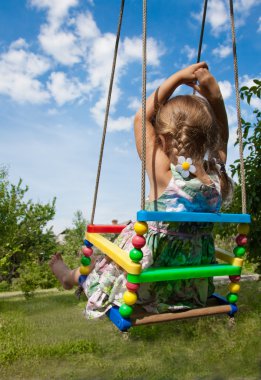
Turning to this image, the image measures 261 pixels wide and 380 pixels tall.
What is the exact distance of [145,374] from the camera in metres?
5.34

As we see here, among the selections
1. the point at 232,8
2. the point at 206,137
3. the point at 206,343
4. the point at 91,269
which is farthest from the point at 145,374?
the point at 232,8

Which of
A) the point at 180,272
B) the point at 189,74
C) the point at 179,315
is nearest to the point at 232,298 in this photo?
the point at 179,315

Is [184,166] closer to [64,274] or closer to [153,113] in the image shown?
[153,113]

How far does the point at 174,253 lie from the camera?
7.02ft

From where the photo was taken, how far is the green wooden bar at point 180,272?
1858 mm

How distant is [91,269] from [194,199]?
939mm

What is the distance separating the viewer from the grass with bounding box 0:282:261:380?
5359 mm

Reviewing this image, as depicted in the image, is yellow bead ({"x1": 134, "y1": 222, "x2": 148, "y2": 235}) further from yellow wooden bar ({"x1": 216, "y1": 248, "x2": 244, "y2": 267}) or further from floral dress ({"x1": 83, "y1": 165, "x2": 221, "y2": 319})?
yellow wooden bar ({"x1": 216, "y1": 248, "x2": 244, "y2": 267})

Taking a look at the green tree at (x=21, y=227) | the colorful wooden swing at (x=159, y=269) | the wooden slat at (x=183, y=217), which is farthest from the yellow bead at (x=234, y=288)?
the green tree at (x=21, y=227)

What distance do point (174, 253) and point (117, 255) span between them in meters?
0.34

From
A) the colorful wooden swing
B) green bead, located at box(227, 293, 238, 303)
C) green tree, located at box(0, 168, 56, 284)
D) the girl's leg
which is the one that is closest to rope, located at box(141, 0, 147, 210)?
the colorful wooden swing

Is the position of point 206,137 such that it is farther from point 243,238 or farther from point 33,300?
point 33,300

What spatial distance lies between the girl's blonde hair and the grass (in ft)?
13.1

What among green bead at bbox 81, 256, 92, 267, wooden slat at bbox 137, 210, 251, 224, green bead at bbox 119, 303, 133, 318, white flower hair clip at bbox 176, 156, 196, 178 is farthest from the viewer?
green bead at bbox 81, 256, 92, 267
